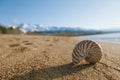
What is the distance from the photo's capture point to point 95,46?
22.9 feet

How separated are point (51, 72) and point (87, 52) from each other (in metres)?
1.49

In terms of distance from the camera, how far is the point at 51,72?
6340mm

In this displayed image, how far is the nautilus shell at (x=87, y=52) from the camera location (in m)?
6.90

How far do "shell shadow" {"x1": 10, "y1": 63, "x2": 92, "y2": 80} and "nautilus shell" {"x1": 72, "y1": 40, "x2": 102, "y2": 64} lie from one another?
272 mm

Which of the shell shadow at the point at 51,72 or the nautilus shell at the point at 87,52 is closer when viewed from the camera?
the shell shadow at the point at 51,72

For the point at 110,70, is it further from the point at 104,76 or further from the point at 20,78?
the point at 20,78

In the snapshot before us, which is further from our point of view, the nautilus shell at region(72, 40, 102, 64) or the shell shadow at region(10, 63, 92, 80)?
the nautilus shell at region(72, 40, 102, 64)

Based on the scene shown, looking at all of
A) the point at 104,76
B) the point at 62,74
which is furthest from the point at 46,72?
the point at 104,76

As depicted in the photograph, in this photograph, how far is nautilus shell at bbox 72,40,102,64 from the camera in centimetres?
690

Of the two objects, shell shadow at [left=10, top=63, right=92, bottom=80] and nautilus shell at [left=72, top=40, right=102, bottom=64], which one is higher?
nautilus shell at [left=72, top=40, right=102, bottom=64]

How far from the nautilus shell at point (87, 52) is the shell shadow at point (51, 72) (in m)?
0.27

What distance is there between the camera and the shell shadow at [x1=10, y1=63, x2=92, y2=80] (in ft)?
19.3

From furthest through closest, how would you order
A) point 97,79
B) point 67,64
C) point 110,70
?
point 67,64
point 110,70
point 97,79

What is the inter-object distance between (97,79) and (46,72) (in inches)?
64.5
